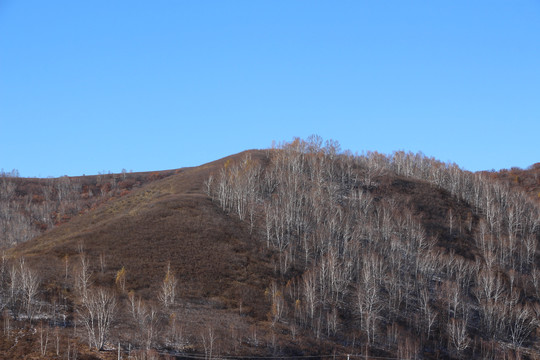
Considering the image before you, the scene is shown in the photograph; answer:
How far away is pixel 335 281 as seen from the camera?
279ft

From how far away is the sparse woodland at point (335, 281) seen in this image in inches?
2477

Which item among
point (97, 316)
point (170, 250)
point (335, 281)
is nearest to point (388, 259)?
point (335, 281)

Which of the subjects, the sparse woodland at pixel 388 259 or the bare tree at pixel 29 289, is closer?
the bare tree at pixel 29 289

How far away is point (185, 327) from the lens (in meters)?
64.9

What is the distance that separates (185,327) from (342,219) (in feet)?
173

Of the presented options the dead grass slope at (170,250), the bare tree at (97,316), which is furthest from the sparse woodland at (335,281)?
the dead grass slope at (170,250)

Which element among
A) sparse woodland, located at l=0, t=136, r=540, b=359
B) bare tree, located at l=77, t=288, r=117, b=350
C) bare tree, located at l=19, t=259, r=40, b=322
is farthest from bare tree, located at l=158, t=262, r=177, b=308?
bare tree, located at l=19, t=259, r=40, b=322

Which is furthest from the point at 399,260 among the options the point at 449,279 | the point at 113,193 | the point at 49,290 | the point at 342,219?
the point at 113,193

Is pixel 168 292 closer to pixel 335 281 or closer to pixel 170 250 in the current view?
pixel 170 250

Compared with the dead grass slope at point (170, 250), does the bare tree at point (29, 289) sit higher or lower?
lower

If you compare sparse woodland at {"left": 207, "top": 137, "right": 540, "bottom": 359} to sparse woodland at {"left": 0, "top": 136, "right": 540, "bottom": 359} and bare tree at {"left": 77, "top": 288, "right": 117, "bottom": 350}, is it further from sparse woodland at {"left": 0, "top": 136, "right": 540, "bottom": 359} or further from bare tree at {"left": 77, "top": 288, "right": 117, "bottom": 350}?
bare tree at {"left": 77, "top": 288, "right": 117, "bottom": 350}

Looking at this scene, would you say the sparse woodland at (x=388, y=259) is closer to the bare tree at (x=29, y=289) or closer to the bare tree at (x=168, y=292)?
the bare tree at (x=168, y=292)

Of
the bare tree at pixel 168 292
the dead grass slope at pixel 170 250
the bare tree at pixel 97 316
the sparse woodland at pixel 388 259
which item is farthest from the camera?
the dead grass slope at pixel 170 250

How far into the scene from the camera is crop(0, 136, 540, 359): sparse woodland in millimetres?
62906
